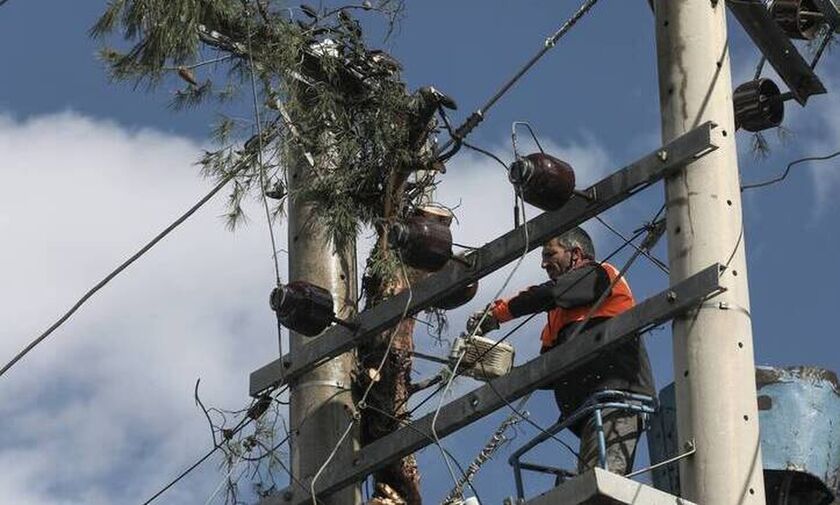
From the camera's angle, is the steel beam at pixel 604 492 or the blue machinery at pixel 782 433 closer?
the steel beam at pixel 604 492

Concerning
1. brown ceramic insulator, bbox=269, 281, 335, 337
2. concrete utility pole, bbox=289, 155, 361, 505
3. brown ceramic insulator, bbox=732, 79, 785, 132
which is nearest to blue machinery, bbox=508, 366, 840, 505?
brown ceramic insulator, bbox=732, 79, 785, 132

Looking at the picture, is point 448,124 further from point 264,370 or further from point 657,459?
point 657,459

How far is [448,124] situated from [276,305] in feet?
4.76

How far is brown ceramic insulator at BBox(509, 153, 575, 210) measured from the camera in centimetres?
1070

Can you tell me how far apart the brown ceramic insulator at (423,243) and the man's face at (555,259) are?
23.2 inches

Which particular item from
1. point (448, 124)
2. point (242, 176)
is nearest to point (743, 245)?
point (448, 124)

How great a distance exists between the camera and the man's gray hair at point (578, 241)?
1162 cm

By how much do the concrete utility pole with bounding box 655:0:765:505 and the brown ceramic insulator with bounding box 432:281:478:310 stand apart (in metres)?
1.45

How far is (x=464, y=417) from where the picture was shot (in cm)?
1103

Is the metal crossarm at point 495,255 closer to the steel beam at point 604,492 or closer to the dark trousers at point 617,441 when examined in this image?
the dark trousers at point 617,441

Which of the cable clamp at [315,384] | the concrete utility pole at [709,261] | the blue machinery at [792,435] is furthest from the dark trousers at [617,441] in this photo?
the cable clamp at [315,384]

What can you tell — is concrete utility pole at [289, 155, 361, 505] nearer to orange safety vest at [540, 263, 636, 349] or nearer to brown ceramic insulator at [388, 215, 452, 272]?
brown ceramic insulator at [388, 215, 452, 272]

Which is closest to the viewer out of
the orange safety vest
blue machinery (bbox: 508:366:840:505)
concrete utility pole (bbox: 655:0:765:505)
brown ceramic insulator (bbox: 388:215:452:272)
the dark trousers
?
concrete utility pole (bbox: 655:0:765:505)

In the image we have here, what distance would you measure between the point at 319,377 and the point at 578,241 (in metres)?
1.58
